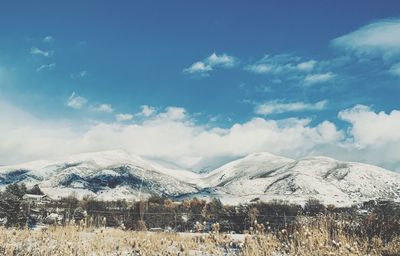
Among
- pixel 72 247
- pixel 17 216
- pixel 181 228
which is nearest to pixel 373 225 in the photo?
pixel 72 247

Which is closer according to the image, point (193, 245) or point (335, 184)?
point (193, 245)

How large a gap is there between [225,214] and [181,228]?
21.6 ft

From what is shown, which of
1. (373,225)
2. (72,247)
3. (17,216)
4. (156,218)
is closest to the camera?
(72,247)

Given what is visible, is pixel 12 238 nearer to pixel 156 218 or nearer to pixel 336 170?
pixel 156 218

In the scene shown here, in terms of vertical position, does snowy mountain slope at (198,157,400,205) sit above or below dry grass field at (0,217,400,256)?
above

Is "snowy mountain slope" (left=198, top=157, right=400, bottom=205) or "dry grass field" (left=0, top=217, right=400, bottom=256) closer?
"dry grass field" (left=0, top=217, right=400, bottom=256)

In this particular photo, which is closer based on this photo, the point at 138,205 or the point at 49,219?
the point at 49,219

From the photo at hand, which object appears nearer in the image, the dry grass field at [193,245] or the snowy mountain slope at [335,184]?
the dry grass field at [193,245]

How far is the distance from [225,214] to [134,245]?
21.8 metres

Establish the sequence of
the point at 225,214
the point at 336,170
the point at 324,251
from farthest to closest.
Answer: the point at 336,170, the point at 225,214, the point at 324,251

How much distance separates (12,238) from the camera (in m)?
13.3

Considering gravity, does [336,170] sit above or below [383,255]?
above

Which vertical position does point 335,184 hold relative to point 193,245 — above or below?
above

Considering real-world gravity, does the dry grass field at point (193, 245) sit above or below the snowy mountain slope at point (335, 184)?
below
